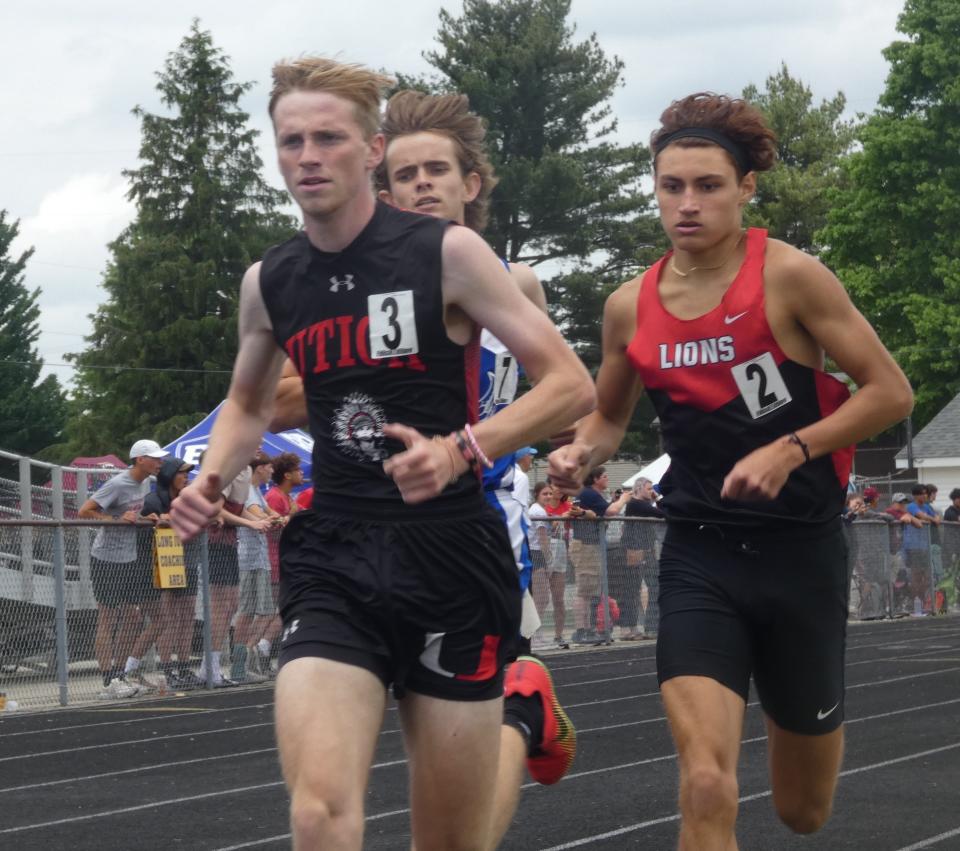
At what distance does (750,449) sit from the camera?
4938 mm

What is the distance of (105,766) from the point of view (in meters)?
9.62

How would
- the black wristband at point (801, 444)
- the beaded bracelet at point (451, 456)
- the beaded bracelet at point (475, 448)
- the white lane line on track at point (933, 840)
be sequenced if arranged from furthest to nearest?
1. the white lane line on track at point (933, 840)
2. the black wristband at point (801, 444)
3. the beaded bracelet at point (475, 448)
4. the beaded bracelet at point (451, 456)

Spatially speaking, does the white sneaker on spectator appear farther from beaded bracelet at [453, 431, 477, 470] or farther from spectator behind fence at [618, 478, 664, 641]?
beaded bracelet at [453, 431, 477, 470]

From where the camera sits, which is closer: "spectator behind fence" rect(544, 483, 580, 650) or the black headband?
the black headband

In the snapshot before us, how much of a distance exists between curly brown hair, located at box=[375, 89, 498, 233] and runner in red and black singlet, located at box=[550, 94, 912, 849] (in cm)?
91

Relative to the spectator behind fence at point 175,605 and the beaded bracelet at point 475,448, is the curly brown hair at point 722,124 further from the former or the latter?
the spectator behind fence at point 175,605

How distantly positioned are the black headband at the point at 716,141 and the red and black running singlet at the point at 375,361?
1252mm

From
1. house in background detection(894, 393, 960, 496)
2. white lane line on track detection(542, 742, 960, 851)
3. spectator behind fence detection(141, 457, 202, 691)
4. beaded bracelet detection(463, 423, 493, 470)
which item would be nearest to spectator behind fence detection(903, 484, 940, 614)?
spectator behind fence detection(141, 457, 202, 691)

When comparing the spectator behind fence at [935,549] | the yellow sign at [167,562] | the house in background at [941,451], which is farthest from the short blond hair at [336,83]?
the house in background at [941,451]

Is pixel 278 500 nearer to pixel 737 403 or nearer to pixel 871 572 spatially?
pixel 737 403

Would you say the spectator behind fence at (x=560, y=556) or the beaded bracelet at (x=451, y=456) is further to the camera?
the spectator behind fence at (x=560, y=556)

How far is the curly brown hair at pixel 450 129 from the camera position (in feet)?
19.2

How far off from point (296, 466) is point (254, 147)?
151ft

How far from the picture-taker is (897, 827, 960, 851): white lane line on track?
6.69 meters
